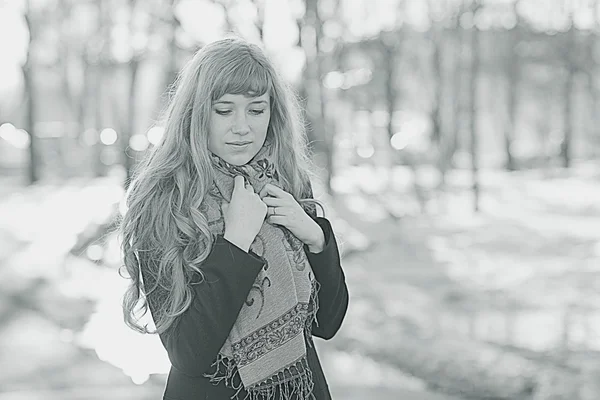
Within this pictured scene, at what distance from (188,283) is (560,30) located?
1950cm

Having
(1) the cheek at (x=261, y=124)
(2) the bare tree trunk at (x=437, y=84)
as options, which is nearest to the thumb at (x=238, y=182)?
(1) the cheek at (x=261, y=124)

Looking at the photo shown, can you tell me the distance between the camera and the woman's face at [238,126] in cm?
166

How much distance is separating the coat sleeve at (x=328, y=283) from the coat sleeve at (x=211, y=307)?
0.63ft

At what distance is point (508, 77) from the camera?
76.9 feet

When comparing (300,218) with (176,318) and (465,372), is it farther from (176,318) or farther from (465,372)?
(465,372)

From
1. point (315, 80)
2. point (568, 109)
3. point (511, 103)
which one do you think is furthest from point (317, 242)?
point (511, 103)

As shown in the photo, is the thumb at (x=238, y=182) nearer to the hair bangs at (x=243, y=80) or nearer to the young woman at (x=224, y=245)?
the young woman at (x=224, y=245)

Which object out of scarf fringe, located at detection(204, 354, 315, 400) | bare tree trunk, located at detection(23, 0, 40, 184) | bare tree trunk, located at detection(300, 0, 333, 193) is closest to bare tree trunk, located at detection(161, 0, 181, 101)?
bare tree trunk, located at detection(300, 0, 333, 193)

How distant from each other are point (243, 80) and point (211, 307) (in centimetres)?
46

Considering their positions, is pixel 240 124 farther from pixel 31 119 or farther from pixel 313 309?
pixel 31 119

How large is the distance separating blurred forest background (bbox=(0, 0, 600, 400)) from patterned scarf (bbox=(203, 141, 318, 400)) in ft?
0.88

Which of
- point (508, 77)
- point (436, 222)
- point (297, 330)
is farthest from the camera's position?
point (508, 77)

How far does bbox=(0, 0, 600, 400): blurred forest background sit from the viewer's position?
18.7ft

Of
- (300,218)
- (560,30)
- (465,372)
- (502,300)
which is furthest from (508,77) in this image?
(300,218)
